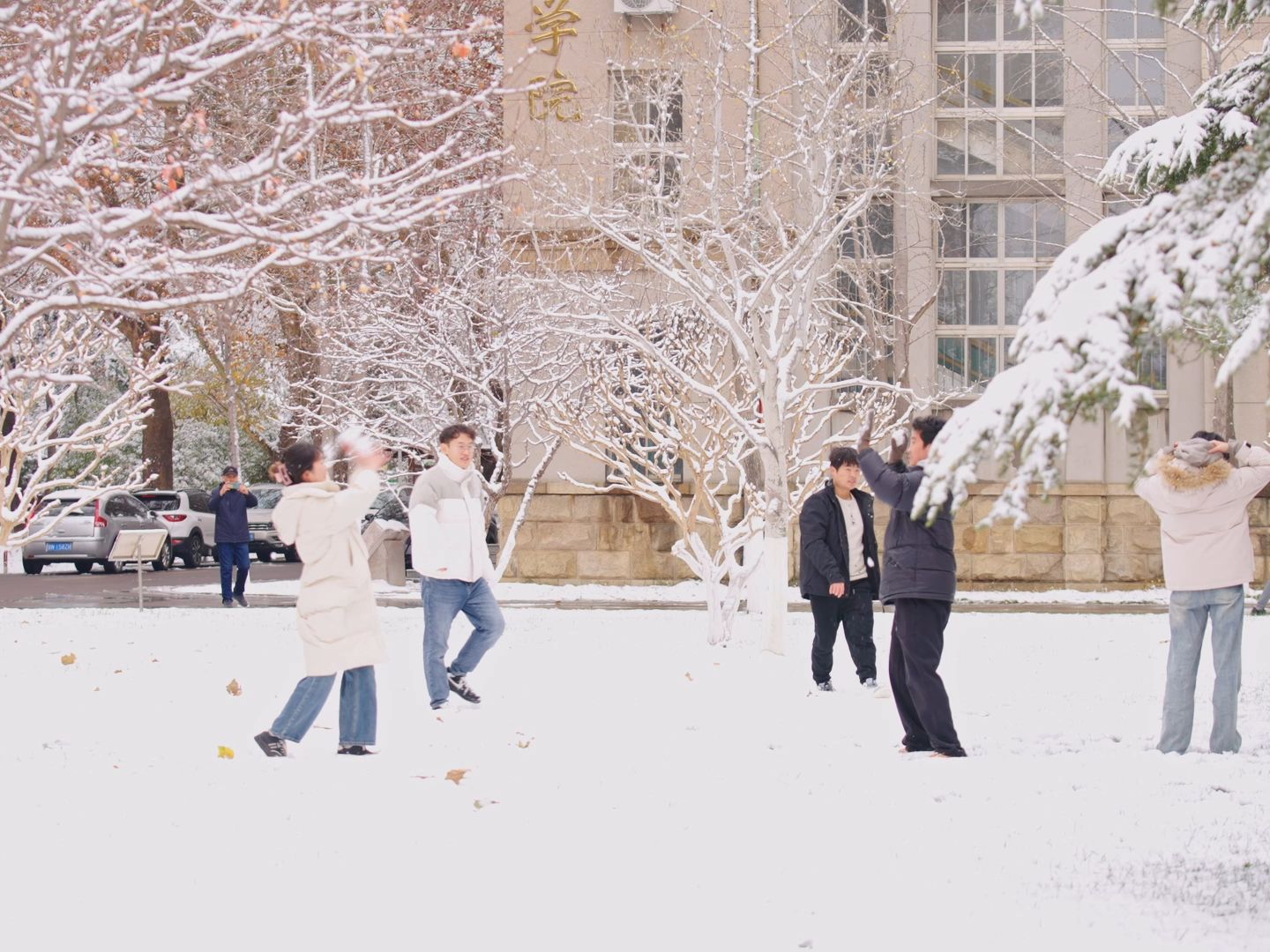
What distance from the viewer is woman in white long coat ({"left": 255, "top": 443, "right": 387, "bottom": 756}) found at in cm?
787

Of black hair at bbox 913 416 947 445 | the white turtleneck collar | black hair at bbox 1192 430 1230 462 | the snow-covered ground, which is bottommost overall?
the snow-covered ground

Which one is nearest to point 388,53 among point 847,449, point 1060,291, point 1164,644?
point 1060,291

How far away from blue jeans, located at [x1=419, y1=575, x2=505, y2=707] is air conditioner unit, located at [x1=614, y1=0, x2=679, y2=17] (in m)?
14.0

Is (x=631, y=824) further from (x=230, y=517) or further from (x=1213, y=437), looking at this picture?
(x=230, y=517)

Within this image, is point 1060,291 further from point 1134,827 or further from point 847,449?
point 847,449

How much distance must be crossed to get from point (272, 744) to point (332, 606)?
741mm

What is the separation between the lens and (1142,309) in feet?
14.1

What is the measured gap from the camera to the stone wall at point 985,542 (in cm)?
2389

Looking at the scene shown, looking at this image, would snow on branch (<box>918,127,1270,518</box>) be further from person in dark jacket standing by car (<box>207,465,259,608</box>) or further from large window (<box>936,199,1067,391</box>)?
large window (<box>936,199,1067,391</box>)

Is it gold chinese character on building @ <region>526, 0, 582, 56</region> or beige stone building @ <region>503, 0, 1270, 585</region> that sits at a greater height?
gold chinese character on building @ <region>526, 0, 582, 56</region>

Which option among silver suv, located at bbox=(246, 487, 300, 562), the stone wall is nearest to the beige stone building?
the stone wall

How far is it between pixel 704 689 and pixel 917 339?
12754 millimetres

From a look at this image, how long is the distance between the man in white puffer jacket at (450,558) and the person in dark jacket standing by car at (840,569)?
7.15ft

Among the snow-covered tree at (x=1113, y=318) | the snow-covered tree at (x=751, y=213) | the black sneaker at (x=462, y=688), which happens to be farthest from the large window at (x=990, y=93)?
the snow-covered tree at (x=1113, y=318)
